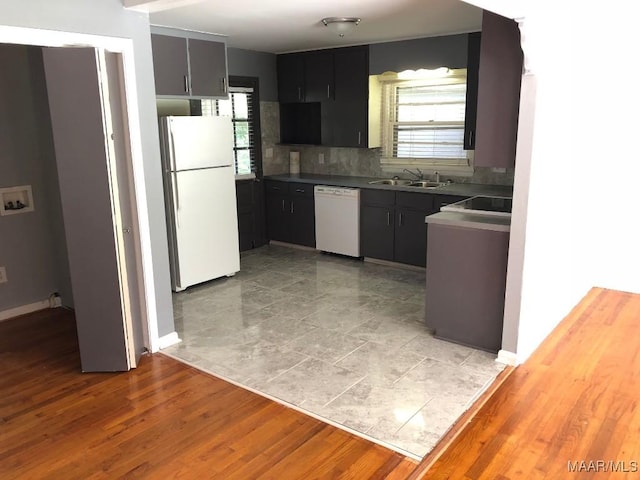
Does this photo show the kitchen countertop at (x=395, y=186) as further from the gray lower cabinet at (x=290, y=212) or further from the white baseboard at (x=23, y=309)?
the white baseboard at (x=23, y=309)

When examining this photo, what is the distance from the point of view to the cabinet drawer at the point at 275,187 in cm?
608

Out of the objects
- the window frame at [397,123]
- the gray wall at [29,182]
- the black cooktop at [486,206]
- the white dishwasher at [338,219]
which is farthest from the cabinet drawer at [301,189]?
the gray wall at [29,182]

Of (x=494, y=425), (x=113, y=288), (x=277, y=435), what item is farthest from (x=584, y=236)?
(x=113, y=288)

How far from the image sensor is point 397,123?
227 inches

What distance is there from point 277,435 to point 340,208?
332cm

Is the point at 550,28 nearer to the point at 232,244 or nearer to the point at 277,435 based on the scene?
the point at 277,435

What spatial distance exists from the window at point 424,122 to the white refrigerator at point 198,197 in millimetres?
1891

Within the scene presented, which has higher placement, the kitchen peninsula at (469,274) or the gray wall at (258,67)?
the gray wall at (258,67)

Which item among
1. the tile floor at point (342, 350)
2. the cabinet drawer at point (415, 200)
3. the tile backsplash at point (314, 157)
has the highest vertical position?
the tile backsplash at point (314, 157)

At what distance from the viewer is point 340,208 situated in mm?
5586

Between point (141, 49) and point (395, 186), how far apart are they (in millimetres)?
2811

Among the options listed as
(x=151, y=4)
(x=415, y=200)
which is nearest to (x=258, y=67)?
(x=415, y=200)

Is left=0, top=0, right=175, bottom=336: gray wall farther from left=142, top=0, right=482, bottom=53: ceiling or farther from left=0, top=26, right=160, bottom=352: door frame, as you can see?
left=142, top=0, right=482, bottom=53: ceiling

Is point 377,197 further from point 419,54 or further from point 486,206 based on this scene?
point 486,206
